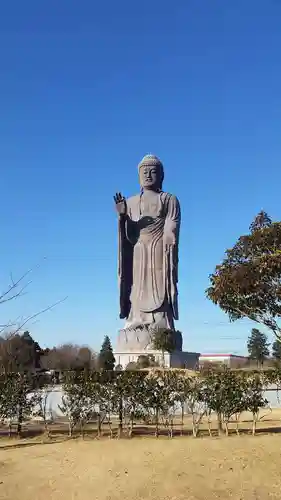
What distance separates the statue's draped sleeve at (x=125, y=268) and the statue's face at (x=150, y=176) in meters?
2.97

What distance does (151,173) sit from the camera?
38.0 m

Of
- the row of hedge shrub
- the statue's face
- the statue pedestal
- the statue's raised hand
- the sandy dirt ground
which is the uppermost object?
the statue's face

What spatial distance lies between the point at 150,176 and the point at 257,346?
91.5ft

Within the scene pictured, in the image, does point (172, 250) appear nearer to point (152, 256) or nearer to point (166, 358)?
point (152, 256)

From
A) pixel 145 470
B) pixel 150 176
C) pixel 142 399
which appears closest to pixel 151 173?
pixel 150 176

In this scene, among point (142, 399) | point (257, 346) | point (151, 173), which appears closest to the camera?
point (142, 399)

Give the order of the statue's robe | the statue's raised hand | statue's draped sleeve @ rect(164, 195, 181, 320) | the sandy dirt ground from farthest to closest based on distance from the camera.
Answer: the statue's robe → statue's draped sleeve @ rect(164, 195, 181, 320) → the statue's raised hand → the sandy dirt ground

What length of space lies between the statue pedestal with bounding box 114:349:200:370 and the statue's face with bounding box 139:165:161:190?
1086 centimetres

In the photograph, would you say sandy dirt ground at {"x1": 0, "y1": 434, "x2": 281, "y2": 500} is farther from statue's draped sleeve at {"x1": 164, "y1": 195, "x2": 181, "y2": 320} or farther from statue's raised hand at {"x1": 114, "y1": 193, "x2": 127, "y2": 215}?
statue's draped sleeve at {"x1": 164, "y1": 195, "x2": 181, "y2": 320}

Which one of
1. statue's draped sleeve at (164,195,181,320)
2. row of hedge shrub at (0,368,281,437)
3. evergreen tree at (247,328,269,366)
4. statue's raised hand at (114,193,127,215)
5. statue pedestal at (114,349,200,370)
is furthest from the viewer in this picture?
evergreen tree at (247,328,269,366)

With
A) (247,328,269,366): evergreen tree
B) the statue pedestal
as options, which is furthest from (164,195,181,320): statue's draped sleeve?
(247,328,269,366): evergreen tree

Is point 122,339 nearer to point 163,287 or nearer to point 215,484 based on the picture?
point 163,287

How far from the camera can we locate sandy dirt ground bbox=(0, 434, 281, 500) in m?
7.43

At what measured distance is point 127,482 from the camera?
304 inches
